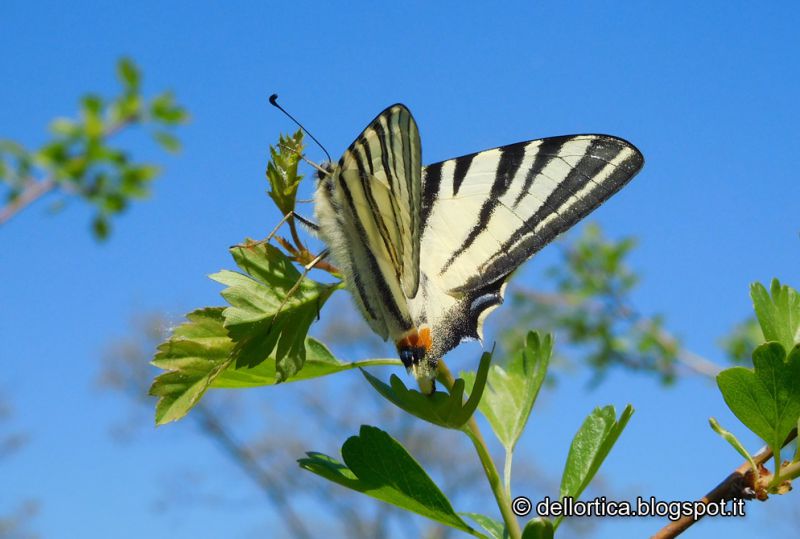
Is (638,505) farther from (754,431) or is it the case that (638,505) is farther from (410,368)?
(410,368)

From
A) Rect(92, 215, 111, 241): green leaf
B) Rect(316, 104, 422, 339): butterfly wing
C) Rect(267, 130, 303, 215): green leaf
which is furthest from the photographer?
Rect(92, 215, 111, 241): green leaf

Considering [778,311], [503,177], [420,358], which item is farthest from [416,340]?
[778,311]

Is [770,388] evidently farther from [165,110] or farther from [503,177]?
[165,110]

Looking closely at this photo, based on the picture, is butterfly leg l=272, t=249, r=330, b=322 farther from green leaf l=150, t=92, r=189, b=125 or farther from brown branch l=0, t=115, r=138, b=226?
green leaf l=150, t=92, r=189, b=125

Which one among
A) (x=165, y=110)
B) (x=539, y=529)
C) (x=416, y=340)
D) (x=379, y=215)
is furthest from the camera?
(x=165, y=110)

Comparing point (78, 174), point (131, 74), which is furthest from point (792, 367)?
point (131, 74)

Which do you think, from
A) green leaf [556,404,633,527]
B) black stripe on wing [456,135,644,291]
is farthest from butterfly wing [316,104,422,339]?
green leaf [556,404,633,527]

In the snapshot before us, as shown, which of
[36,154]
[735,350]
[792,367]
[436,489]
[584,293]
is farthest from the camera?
[584,293]
